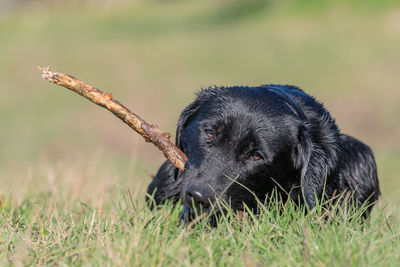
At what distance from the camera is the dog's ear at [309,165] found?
3.98m

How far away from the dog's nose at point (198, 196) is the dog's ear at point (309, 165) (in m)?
0.79

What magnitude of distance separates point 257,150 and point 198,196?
2.10 ft

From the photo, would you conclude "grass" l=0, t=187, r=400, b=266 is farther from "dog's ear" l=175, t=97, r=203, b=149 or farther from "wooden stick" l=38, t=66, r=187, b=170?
"dog's ear" l=175, t=97, r=203, b=149

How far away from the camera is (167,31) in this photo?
87.8 ft

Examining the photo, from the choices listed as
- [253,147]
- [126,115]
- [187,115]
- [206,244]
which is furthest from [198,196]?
[187,115]

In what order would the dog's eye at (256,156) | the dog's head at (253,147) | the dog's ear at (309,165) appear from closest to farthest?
the dog's head at (253,147), the dog's eye at (256,156), the dog's ear at (309,165)

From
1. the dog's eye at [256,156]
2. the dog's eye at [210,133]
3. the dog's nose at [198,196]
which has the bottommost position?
the dog's nose at [198,196]

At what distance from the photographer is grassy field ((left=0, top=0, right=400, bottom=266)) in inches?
120

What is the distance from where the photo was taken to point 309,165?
13.2ft

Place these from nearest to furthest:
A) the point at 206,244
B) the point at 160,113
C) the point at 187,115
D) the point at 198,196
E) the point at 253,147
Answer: the point at 206,244, the point at 198,196, the point at 253,147, the point at 187,115, the point at 160,113

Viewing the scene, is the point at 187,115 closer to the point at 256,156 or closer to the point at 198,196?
the point at 256,156

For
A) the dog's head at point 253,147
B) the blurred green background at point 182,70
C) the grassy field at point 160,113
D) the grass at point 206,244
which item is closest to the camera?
the grass at point 206,244

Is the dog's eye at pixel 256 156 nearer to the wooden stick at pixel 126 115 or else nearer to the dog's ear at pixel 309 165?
the dog's ear at pixel 309 165

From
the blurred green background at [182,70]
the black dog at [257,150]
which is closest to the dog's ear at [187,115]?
the black dog at [257,150]
